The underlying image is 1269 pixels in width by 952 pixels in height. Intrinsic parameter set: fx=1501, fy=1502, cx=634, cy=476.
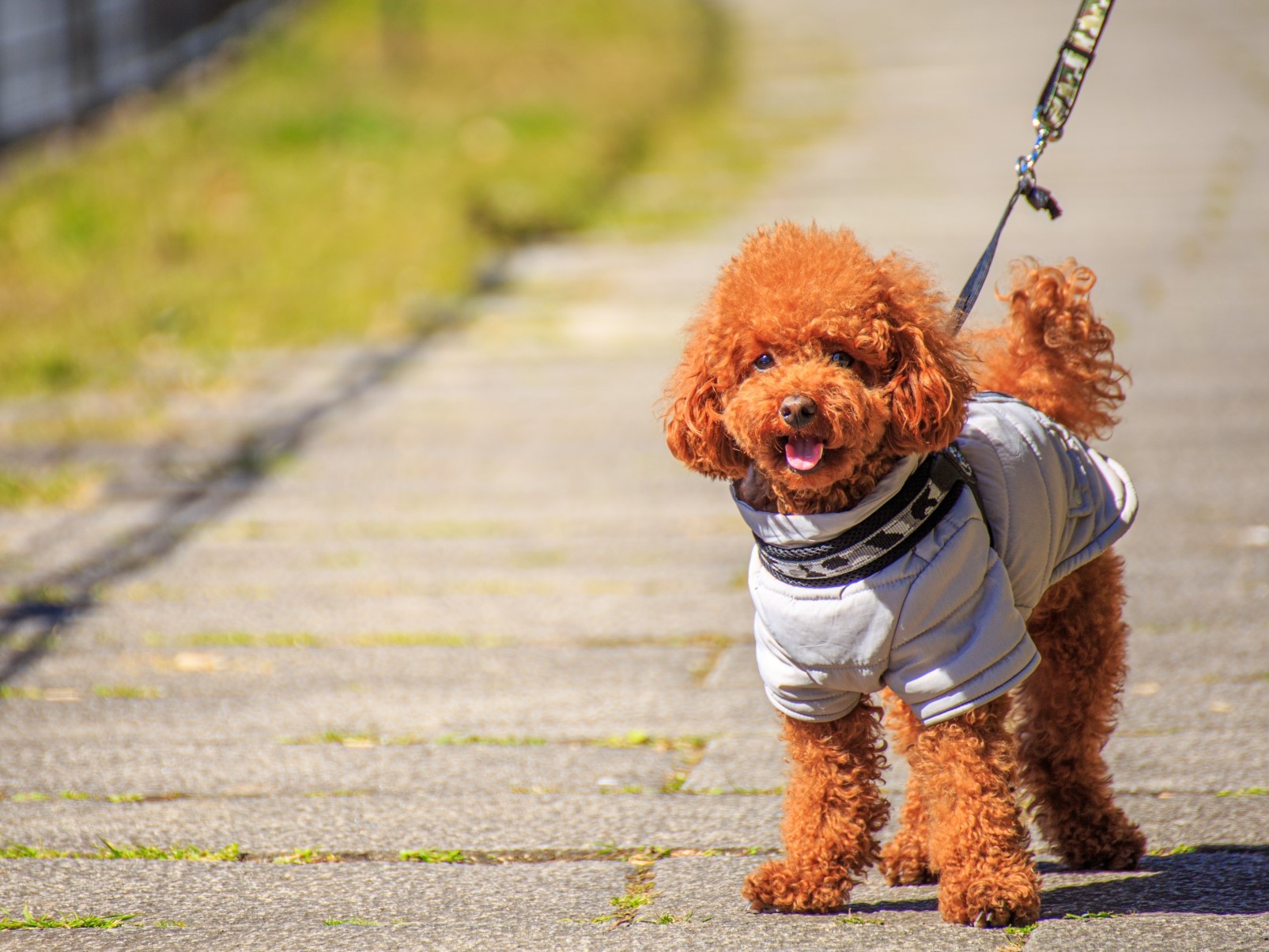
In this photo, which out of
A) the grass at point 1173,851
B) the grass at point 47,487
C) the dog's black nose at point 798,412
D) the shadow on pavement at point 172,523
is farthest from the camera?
the grass at point 47,487

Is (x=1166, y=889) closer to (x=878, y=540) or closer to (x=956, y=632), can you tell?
(x=956, y=632)

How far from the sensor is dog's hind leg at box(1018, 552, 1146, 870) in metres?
2.77

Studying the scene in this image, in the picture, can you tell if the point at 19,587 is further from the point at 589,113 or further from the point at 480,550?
the point at 589,113

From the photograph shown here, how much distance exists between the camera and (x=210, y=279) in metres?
8.56

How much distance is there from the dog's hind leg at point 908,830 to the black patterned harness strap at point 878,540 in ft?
1.14

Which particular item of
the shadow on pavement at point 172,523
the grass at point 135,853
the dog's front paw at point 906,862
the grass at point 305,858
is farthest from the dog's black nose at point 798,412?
the shadow on pavement at point 172,523

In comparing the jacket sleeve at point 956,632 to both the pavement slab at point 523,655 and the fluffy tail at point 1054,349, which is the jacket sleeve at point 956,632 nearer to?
the pavement slab at point 523,655

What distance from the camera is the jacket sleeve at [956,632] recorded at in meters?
2.44

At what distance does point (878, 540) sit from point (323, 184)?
835 centimetres

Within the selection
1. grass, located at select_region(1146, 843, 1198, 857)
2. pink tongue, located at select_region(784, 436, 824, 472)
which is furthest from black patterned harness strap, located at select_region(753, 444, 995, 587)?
grass, located at select_region(1146, 843, 1198, 857)

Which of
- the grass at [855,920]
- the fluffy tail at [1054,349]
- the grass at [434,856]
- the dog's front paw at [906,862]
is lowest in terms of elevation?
the grass at [434,856]

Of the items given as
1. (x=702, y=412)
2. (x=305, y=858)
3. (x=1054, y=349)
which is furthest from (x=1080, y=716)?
(x=305, y=858)

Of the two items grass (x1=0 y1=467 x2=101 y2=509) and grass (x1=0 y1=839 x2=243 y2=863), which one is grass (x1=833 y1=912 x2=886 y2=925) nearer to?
grass (x1=0 y1=839 x2=243 y2=863)

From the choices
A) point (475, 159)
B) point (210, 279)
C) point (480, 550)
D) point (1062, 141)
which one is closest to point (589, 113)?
point (475, 159)
